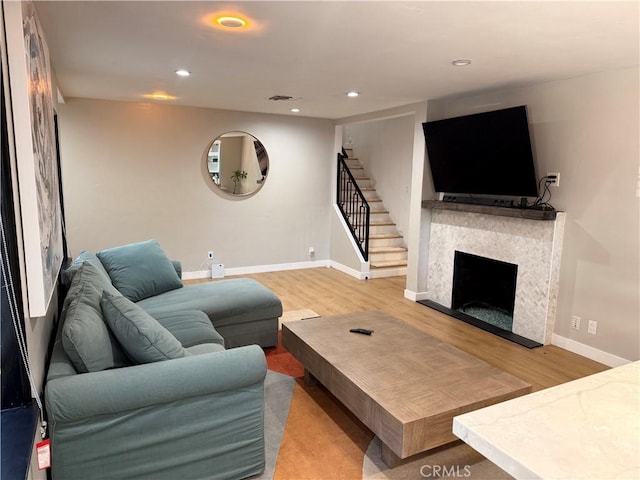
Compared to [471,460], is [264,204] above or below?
above

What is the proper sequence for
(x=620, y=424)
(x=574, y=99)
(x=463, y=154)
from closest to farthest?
(x=620, y=424)
(x=574, y=99)
(x=463, y=154)

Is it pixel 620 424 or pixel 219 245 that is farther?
pixel 219 245

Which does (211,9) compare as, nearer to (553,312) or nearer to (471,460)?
(471,460)

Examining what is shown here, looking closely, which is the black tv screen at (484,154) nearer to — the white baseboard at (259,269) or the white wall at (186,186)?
the white wall at (186,186)

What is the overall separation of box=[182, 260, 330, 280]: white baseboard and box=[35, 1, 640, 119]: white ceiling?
264 centimetres

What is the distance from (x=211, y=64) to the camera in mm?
3268

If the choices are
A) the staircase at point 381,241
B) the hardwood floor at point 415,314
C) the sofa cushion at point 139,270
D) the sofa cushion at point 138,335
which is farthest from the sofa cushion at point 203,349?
the staircase at point 381,241

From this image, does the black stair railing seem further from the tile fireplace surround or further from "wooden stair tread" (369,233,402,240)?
the tile fireplace surround

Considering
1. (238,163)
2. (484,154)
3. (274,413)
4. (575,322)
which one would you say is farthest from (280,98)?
(575,322)

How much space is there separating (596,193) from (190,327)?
331 centimetres

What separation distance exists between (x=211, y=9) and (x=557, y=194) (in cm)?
318

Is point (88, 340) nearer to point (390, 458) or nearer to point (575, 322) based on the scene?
point (390, 458)

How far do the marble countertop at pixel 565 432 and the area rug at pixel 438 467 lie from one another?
131 cm

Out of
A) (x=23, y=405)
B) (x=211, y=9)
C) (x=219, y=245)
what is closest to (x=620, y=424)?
(x=23, y=405)
